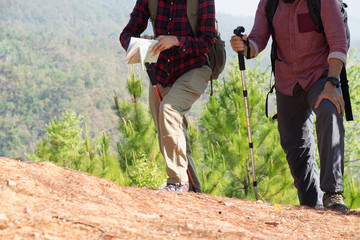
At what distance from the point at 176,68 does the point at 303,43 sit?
3.20 ft

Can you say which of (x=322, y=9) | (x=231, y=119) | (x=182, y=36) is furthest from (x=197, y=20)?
(x=231, y=119)

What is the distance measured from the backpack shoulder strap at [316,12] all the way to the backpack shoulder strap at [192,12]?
837 mm

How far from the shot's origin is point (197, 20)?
3623 millimetres

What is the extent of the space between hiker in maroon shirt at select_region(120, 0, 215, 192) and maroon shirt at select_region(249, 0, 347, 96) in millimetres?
533

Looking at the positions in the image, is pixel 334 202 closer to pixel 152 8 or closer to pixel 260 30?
pixel 260 30

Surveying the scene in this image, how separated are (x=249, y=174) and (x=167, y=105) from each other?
8920 mm

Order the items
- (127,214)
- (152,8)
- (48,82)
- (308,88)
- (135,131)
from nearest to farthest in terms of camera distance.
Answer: (127,214) < (308,88) < (152,8) < (135,131) < (48,82)

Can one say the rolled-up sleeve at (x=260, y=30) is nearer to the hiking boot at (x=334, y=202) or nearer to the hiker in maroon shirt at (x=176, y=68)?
the hiker in maroon shirt at (x=176, y=68)

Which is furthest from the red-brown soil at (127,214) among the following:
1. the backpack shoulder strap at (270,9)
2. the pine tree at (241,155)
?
the pine tree at (241,155)

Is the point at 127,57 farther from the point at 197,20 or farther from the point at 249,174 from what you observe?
Result: the point at 249,174

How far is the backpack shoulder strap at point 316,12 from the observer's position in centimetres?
332

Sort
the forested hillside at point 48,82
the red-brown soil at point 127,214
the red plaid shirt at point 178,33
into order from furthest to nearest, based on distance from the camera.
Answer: the forested hillside at point 48,82, the red plaid shirt at point 178,33, the red-brown soil at point 127,214

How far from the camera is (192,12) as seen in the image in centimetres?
360

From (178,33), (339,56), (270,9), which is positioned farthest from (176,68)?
(339,56)
